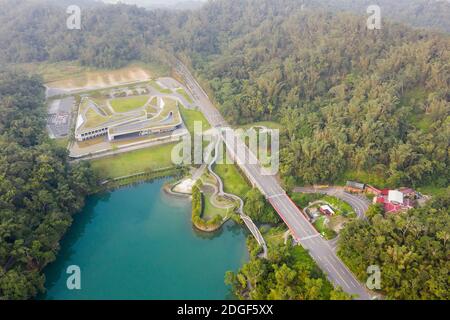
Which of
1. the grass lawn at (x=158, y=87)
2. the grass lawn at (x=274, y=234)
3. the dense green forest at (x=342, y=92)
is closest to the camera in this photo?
the grass lawn at (x=274, y=234)

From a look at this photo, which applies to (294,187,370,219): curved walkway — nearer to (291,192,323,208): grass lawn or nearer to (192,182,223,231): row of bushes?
(291,192,323,208): grass lawn

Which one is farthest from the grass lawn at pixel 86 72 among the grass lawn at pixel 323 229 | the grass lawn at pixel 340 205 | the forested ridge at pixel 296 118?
the grass lawn at pixel 323 229

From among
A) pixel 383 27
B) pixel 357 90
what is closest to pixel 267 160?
pixel 357 90

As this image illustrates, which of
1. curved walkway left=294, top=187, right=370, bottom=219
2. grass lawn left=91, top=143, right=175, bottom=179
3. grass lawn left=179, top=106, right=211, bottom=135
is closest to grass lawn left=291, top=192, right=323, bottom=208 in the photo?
curved walkway left=294, top=187, right=370, bottom=219

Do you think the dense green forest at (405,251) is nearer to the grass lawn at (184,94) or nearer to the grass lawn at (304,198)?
the grass lawn at (304,198)

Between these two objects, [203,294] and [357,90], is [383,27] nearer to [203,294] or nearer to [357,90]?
[357,90]

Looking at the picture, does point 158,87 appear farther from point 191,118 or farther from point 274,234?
point 274,234
